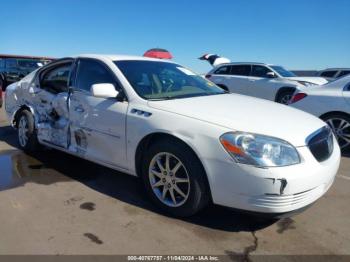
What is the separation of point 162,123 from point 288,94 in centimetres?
856

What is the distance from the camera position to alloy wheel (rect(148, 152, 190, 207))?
11.1 ft

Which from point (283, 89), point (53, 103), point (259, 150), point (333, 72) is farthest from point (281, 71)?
point (259, 150)

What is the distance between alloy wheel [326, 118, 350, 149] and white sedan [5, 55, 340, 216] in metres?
2.45

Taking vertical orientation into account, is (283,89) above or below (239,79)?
below

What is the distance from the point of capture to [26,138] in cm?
547

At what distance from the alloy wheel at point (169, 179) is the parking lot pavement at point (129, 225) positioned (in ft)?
0.60

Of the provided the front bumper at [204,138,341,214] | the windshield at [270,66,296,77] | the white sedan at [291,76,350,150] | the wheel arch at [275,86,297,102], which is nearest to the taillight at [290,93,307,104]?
the white sedan at [291,76,350,150]

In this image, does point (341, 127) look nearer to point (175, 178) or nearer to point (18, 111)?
point (175, 178)

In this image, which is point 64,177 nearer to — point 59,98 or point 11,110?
point 59,98

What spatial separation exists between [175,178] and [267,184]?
91cm

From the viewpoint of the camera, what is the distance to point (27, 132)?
17.8 ft

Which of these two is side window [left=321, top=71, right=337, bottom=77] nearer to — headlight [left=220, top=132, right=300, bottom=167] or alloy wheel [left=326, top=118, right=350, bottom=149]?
alloy wheel [left=326, top=118, right=350, bottom=149]

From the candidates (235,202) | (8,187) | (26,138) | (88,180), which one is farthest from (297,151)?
(26,138)

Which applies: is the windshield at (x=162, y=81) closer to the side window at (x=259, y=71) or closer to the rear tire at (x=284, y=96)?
the rear tire at (x=284, y=96)
